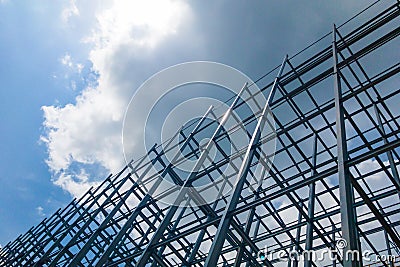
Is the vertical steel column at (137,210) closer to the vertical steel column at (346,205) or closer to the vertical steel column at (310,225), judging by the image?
the vertical steel column at (310,225)

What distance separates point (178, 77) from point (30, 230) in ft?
48.7

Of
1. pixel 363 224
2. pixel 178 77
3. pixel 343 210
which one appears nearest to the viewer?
pixel 343 210

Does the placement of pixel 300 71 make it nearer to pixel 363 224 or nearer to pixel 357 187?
pixel 363 224

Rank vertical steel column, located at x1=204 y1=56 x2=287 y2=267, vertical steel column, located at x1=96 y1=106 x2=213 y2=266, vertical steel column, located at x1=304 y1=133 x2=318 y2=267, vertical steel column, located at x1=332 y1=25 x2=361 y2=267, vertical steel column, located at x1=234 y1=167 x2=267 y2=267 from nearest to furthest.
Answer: vertical steel column, located at x1=332 y1=25 x2=361 y2=267, vertical steel column, located at x1=204 y1=56 x2=287 y2=267, vertical steel column, located at x1=304 y1=133 x2=318 y2=267, vertical steel column, located at x1=234 y1=167 x2=267 y2=267, vertical steel column, located at x1=96 y1=106 x2=213 y2=266

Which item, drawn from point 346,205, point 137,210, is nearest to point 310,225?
point 346,205

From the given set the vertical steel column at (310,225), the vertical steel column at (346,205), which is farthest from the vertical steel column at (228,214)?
the vertical steel column at (346,205)

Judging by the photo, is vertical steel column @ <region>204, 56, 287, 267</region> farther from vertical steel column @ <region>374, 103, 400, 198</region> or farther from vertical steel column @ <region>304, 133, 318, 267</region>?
vertical steel column @ <region>374, 103, 400, 198</region>

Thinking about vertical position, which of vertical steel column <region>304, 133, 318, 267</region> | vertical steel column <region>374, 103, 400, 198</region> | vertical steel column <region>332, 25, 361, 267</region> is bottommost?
vertical steel column <region>332, 25, 361, 267</region>

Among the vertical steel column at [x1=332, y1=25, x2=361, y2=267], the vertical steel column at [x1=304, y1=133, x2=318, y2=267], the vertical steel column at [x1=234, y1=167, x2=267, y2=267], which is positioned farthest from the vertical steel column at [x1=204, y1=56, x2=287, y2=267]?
the vertical steel column at [x1=332, y1=25, x2=361, y2=267]

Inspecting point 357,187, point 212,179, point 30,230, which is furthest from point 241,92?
point 30,230

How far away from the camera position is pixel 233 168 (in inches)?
379

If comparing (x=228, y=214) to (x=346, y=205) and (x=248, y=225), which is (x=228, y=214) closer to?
(x=346, y=205)

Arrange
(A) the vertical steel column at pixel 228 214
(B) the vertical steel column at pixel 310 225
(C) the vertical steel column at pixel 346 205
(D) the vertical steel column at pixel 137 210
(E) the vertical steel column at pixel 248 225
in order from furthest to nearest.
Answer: (D) the vertical steel column at pixel 137 210 → (E) the vertical steel column at pixel 248 225 → (B) the vertical steel column at pixel 310 225 → (A) the vertical steel column at pixel 228 214 → (C) the vertical steel column at pixel 346 205

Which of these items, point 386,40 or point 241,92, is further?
point 241,92
